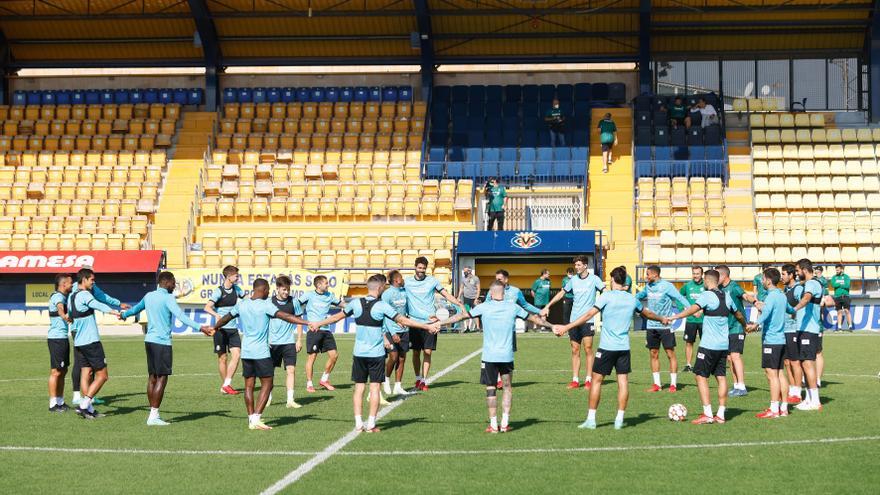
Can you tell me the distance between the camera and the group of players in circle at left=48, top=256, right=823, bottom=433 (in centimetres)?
1455

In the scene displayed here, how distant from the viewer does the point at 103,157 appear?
46.8 meters

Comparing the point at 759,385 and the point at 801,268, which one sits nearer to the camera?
the point at 801,268

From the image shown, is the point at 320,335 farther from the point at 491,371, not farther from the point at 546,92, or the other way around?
Result: the point at 546,92

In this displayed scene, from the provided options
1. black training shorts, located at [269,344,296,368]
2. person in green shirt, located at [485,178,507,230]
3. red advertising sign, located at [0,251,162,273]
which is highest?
person in green shirt, located at [485,178,507,230]

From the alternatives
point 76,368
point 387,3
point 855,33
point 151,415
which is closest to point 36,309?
point 387,3

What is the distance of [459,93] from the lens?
4884cm

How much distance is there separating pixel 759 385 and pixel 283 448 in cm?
943

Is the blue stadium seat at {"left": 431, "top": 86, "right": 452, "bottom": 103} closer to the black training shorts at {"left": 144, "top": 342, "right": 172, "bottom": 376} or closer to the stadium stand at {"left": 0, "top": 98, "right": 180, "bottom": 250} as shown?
the stadium stand at {"left": 0, "top": 98, "right": 180, "bottom": 250}

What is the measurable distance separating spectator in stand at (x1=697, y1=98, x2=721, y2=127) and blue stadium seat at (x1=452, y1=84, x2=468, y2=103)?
30.1ft

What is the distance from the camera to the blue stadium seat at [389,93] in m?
49.2

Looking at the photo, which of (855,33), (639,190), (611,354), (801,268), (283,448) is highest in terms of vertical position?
(855,33)

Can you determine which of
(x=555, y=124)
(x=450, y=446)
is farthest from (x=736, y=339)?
(x=555, y=124)

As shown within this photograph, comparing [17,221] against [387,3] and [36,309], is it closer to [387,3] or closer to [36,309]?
[36,309]

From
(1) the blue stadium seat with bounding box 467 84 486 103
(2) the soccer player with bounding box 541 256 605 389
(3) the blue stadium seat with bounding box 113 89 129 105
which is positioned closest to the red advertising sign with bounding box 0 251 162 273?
(3) the blue stadium seat with bounding box 113 89 129 105
